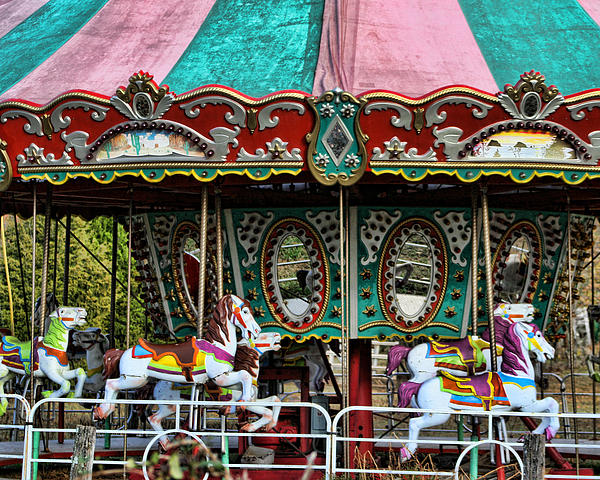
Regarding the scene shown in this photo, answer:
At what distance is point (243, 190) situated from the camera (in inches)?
390

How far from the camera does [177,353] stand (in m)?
8.41

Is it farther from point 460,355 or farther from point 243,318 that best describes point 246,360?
point 460,355

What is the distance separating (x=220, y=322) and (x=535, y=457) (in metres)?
3.22

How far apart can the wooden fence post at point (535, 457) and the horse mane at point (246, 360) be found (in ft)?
9.82

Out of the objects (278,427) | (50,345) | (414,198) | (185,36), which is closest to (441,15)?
(414,198)

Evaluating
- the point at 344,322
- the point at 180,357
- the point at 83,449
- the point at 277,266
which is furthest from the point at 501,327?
the point at 83,449

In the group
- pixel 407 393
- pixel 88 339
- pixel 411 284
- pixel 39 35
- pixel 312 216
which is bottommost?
pixel 407 393

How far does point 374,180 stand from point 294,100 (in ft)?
4.11

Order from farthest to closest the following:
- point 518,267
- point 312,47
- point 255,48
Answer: point 518,267, point 255,48, point 312,47

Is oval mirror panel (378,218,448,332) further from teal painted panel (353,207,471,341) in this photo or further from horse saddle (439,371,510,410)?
horse saddle (439,371,510,410)

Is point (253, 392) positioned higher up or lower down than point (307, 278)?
lower down

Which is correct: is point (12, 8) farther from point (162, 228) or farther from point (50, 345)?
point (50, 345)

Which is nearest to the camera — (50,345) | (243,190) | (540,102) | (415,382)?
(540,102)

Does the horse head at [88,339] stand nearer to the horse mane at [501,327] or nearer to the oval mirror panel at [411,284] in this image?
the oval mirror panel at [411,284]
